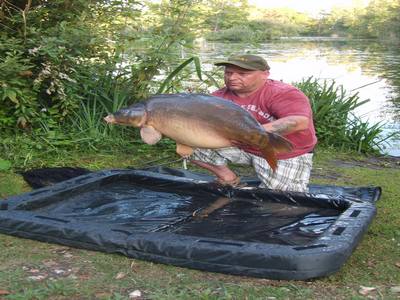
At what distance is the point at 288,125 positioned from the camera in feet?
11.1

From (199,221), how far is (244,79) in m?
1.01

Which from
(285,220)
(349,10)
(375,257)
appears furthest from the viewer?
(349,10)

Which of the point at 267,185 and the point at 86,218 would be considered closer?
the point at 86,218

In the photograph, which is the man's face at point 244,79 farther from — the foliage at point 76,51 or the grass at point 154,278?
the foliage at point 76,51

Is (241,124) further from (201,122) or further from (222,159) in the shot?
(222,159)

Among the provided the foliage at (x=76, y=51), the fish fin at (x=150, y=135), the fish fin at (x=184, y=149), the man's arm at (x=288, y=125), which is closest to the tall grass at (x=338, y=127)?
the foliage at (x=76, y=51)

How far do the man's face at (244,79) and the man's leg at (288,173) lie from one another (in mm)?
491

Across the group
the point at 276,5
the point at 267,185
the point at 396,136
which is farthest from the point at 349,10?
the point at 267,185

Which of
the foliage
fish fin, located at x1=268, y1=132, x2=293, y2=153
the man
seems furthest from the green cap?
the foliage

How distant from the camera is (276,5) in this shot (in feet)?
199

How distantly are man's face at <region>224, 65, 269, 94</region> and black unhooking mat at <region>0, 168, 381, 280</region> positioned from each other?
0.68m

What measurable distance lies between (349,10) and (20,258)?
228 feet

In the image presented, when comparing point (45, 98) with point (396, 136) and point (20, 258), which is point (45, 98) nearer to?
point (20, 258)

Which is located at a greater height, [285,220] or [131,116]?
[131,116]
